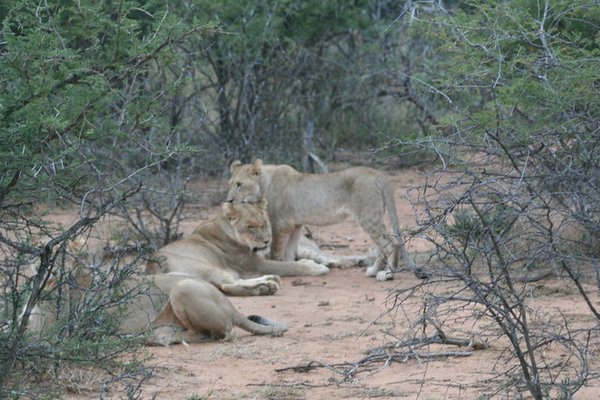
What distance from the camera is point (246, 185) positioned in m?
11.2

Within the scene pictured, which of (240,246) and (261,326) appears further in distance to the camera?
(240,246)

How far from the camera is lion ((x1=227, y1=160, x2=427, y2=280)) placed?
10.8 m

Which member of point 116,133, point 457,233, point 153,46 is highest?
Answer: point 153,46

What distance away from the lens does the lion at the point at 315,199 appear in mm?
10797

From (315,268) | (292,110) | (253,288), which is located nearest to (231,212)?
(315,268)

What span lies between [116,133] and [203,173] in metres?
9.77

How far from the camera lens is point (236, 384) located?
666cm

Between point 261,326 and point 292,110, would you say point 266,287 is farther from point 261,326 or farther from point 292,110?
point 292,110

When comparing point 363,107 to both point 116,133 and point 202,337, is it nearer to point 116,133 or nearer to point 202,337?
point 202,337

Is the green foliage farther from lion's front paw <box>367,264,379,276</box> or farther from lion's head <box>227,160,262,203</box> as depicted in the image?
lion's head <box>227,160,262,203</box>

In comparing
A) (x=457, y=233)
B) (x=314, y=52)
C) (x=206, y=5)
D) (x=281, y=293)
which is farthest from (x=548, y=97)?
(x=314, y=52)

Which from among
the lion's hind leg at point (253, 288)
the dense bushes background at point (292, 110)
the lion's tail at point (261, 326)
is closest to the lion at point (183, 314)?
the lion's tail at point (261, 326)

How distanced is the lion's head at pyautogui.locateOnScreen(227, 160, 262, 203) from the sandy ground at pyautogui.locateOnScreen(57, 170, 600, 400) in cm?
140

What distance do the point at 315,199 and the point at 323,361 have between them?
3.95m
